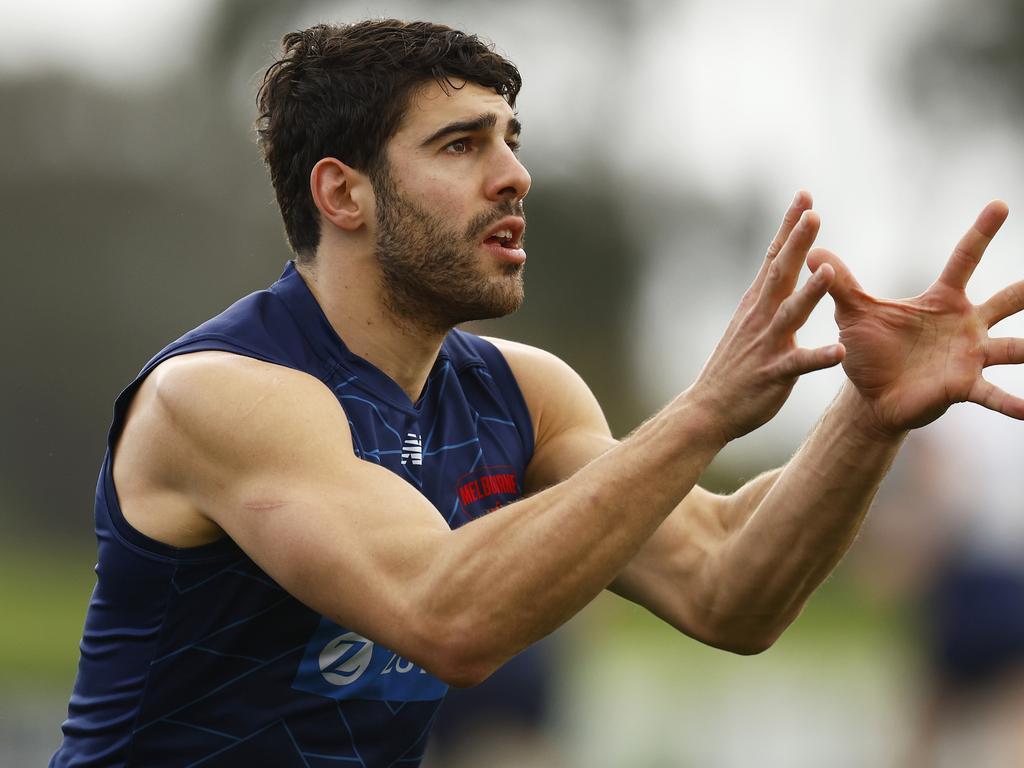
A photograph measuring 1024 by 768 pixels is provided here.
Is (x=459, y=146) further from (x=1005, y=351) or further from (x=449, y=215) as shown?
(x=1005, y=351)

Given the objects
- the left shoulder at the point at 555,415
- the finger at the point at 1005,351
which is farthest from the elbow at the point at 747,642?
the finger at the point at 1005,351

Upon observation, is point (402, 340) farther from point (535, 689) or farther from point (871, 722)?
point (871, 722)

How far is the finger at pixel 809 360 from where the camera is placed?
2980 millimetres

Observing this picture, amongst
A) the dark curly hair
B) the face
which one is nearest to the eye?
the face

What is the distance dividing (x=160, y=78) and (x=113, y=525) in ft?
60.2

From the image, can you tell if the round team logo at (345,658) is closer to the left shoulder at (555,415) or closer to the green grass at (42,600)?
the left shoulder at (555,415)

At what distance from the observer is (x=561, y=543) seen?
3039mm

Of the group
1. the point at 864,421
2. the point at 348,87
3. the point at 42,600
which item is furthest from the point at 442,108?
the point at 42,600

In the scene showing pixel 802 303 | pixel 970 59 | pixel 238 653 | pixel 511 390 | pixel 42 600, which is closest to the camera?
pixel 802 303

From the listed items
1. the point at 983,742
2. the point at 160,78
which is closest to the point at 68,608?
the point at 160,78

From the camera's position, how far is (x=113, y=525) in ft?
11.7

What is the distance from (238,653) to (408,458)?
61cm

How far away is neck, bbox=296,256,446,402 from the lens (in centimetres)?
389

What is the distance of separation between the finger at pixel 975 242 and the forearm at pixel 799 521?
377 mm
